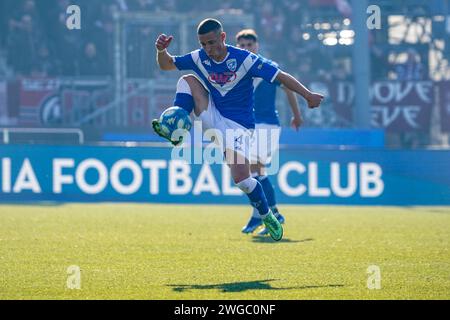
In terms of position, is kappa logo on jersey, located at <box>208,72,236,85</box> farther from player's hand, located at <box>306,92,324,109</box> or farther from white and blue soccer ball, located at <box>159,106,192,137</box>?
player's hand, located at <box>306,92,324,109</box>

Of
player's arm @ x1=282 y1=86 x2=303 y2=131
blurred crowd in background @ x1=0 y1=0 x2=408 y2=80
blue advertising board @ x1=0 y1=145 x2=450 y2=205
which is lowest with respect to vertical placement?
blue advertising board @ x1=0 y1=145 x2=450 y2=205

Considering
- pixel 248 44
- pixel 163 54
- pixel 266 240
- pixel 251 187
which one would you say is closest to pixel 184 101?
pixel 163 54

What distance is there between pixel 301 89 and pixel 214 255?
1.79 m

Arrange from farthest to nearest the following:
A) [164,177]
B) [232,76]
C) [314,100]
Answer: [164,177] < [232,76] < [314,100]

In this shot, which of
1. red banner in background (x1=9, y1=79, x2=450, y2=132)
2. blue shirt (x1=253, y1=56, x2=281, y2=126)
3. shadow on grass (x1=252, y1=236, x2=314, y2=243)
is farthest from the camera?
red banner in background (x1=9, y1=79, x2=450, y2=132)

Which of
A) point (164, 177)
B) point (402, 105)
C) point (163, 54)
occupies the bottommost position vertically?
Result: point (164, 177)

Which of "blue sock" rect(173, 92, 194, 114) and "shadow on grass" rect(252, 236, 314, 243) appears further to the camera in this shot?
"shadow on grass" rect(252, 236, 314, 243)

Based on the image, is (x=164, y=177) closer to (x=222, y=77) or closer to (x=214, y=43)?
(x=222, y=77)

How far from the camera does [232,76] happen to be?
967cm

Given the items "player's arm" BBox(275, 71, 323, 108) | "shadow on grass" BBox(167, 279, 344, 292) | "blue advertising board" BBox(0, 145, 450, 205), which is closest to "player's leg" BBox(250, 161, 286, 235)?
"player's arm" BBox(275, 71, 323, 108)

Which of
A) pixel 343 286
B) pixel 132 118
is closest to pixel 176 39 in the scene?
pixel 132 118

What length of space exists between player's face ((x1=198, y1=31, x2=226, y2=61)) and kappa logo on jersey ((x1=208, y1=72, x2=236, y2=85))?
0.18 m

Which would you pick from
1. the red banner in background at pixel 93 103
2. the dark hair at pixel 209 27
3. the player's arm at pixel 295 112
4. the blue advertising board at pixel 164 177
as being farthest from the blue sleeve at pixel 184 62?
the red banner in background at pixel 93 103

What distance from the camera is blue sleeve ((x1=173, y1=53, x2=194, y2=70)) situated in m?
9.80
